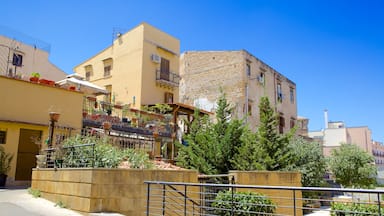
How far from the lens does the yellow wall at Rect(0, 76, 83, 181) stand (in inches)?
519

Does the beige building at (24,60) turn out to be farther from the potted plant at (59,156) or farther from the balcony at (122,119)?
the potted plant at (59,156)

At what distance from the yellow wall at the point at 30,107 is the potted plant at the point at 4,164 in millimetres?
278

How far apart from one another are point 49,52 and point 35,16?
11714mm

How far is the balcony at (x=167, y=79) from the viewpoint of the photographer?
26428mm

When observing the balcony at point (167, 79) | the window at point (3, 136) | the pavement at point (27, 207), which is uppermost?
the balcony at point (167, 79)

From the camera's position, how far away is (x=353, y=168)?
28.1 m

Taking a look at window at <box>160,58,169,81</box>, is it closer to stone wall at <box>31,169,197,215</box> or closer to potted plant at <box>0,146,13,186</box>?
potted plant at <box>0,146,13,186</box>

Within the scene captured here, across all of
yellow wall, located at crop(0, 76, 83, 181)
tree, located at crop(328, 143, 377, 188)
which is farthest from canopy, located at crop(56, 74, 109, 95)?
tree, located at crop(328, 143, 377, 188)

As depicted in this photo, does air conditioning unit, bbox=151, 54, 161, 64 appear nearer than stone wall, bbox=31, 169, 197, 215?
No

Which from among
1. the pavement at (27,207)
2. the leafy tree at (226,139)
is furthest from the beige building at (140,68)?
the pavement at (27,207)

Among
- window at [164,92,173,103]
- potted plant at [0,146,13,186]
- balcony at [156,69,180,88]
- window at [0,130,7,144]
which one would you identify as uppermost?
balcony at [156,69,180,88]

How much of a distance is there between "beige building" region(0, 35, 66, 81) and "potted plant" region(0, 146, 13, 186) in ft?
33.6

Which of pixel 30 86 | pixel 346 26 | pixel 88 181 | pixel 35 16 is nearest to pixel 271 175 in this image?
pixel 88 181

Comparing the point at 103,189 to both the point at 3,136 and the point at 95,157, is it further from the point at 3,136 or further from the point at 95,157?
the point at 3,136
